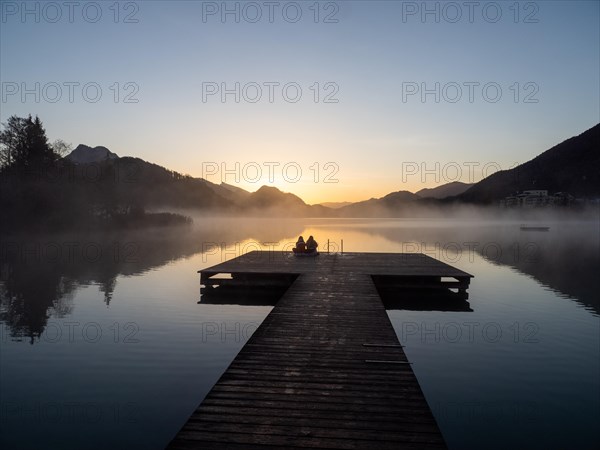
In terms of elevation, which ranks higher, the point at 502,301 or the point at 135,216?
the point at 135,216

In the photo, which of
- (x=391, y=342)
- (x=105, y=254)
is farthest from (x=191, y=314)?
(x=105, y=254)

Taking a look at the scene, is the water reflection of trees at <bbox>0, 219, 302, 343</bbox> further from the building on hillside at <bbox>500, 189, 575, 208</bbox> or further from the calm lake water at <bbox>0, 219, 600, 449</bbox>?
the building on hillside at <bbox>500, 189, 575, 208</bbox>

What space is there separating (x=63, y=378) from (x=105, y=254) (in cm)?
3138

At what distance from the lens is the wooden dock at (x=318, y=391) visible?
5.33m

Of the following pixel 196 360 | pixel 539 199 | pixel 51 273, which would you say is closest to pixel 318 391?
pixel 196 360

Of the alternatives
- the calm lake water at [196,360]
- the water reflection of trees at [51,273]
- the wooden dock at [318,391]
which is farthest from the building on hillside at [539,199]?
the wooden dock at [318,391]

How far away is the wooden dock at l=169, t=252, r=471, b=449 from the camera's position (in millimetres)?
5332

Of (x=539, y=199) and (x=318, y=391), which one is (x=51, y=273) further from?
(x=539, y=199)

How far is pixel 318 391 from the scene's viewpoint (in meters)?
6.71

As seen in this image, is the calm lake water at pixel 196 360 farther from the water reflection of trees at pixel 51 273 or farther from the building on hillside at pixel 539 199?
the building on hillside at pixel 539 199

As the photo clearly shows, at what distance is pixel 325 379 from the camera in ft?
23.7

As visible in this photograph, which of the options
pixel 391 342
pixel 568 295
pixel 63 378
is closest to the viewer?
pixel 391 342

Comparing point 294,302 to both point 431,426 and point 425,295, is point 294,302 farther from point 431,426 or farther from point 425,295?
point 425,295

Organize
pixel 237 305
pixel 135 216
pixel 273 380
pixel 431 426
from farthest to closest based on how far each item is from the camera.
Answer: pixel 135 216 → pixel 237 305 → pixel 273 380 → pixel 431 426
